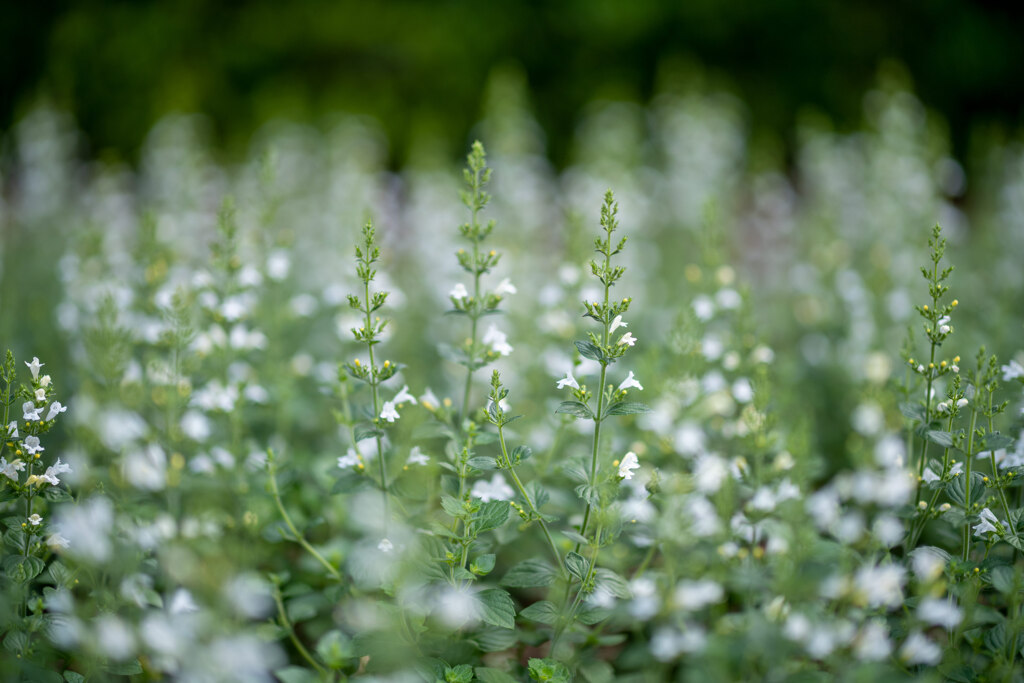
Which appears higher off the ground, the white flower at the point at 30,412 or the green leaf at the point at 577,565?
the white flower at the point at 30,412

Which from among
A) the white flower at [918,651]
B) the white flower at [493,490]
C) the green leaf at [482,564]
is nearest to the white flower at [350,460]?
the white flower at [493,490]

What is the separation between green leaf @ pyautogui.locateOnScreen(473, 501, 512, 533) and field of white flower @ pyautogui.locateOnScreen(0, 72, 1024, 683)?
0.01 meters

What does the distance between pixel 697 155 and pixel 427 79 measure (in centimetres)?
506

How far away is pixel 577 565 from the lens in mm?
2004

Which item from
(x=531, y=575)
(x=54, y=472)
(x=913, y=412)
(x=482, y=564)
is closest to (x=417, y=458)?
(x=482, y=564)

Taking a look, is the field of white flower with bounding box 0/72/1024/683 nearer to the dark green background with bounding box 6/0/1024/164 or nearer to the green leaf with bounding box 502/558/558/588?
the green leaf with bounding box 502/558/558/588

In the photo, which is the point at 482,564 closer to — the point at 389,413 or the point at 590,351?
the point at 389,413

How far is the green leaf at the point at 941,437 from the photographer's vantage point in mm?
2119

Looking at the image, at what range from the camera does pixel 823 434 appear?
3.90 meters

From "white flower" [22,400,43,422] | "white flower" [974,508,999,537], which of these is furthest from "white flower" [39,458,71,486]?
"white flower" [974,508,999,537]

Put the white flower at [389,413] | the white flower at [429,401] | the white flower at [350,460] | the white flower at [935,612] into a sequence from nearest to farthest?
1. the white flower at [935,612]
2. the white flower at [389,413]
3. the white flower at [350,460]
4. the white flower at [429,401]

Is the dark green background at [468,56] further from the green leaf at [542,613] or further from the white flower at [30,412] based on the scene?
the green leaf at [542,613]

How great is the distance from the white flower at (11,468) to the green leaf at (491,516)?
141cm

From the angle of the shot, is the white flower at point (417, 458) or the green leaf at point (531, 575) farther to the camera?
the white flower at point (417, 458)
